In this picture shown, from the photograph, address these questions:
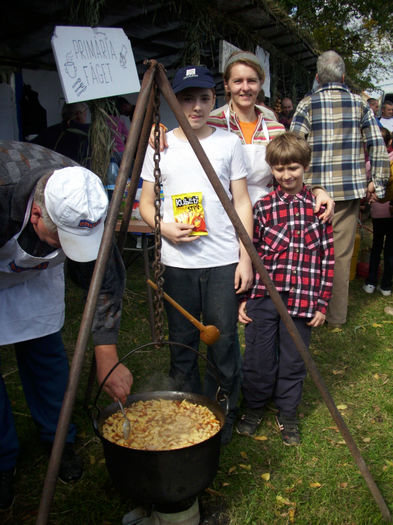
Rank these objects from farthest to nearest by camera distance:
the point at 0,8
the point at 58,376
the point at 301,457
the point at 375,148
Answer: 1. the point at 0,8
2. the point at 375,148
3. the point at 301,457
4. the point at 58,376

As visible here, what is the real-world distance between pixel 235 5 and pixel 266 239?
145 inches

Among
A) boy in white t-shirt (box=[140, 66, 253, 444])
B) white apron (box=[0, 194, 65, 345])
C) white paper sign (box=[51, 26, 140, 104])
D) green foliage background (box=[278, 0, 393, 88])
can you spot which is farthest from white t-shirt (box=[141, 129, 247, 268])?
green foliage background (box=[278, 0, 393, 88])

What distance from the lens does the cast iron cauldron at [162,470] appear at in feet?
5.39

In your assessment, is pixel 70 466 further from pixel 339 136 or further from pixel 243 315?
pixel 339 136

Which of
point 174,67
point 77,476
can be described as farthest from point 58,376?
point 174,67

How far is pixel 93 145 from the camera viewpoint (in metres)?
4.23

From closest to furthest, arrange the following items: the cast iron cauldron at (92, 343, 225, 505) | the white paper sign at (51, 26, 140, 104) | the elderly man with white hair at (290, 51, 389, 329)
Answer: the cast iron cauldron at (92, 343, 225, 505) → the white paper sign at (51, 26, 140, 104) → the elderly man with white hair at (290, 51, 389, 329)

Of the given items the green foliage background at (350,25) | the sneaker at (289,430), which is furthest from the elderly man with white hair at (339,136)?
the green foliage background at (350,25)

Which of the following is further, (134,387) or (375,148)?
(375,148)

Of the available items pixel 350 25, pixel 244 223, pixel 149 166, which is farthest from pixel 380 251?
pixel 350 25

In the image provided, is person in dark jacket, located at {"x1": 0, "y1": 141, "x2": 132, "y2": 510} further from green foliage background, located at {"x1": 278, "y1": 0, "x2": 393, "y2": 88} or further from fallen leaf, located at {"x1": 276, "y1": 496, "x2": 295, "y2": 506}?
green foliage background, located at {"x1": 278, "y1": 0, "x2": 393, "y2": 88}

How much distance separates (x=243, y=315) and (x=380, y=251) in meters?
3.15

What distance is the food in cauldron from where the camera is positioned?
1.86 m

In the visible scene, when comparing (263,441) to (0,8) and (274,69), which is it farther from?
(274,69)
